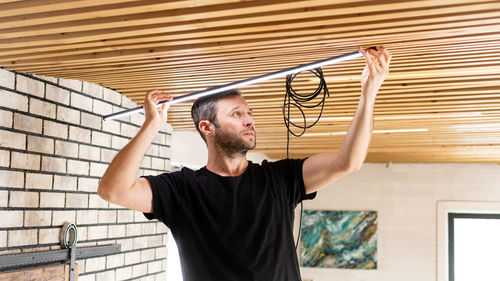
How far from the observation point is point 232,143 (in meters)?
2.13

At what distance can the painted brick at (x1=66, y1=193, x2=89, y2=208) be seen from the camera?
3451 mm

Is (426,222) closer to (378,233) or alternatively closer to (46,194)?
(378,233)

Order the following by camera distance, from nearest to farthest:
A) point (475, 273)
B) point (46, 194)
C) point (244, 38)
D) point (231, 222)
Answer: point (231, 222) < point (244, 38) < point (46, 194) < point (475, 273)

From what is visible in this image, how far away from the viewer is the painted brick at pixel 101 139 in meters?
3.69

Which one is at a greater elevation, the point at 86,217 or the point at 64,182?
the point at 64,182

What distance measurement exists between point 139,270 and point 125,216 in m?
0.44

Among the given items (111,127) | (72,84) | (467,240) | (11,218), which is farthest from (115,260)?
(467,240)

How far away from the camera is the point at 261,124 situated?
502cm

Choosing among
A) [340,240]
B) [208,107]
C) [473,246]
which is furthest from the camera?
[340,240]

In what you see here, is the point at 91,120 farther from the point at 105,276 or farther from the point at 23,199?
the point at 105,276

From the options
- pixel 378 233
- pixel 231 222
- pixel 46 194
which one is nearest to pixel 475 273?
pixel 378 233

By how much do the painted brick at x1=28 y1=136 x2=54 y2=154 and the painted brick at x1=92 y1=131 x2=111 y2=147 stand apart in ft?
1.38

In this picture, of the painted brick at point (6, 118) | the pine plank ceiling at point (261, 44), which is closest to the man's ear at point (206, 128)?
the pine plank ceiling at point (261, 44)

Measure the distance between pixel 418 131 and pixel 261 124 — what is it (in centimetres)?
132
